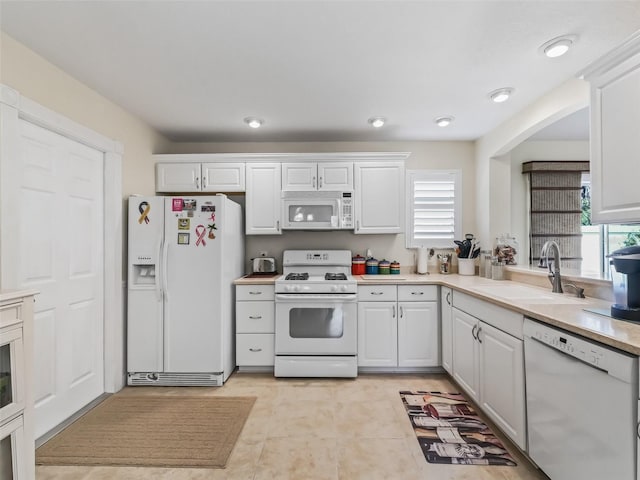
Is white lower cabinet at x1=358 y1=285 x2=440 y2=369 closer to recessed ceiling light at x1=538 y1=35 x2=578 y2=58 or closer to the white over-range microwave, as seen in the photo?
the white over-range microwave

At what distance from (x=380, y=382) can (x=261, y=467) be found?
1.46m

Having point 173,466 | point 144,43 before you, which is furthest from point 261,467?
point 144,43

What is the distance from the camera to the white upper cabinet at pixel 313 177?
11.6 ft

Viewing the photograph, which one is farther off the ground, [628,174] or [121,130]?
[121,130]

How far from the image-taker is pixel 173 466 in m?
1.91

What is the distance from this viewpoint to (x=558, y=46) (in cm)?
193

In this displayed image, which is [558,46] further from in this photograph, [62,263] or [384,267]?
[62,263]

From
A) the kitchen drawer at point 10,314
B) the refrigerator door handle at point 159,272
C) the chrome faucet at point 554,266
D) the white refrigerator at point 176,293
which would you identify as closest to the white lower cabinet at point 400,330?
the chrome faucet at point 554,266

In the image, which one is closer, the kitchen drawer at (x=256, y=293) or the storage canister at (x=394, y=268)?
the kitchen drawer at (x=256, y=293)

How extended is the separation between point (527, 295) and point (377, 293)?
1.28m

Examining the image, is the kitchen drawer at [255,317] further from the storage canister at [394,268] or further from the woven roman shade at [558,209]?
the woven roman shade at [558,209]

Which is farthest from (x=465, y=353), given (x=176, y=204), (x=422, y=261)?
(x=176, y=204)

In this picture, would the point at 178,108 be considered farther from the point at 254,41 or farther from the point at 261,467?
the point at 261,467

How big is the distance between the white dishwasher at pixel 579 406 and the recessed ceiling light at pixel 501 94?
1.78 m
